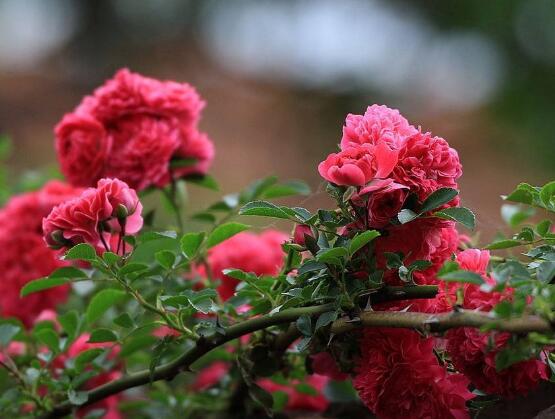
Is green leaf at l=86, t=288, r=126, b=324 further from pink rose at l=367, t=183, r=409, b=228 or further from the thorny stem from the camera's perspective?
pink rose at l=367, t=183, r=409, b=228

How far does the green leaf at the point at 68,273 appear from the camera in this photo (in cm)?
73

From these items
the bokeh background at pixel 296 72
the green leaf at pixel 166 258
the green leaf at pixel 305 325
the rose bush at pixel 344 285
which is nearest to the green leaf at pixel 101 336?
the rose bush at pixel 344 285

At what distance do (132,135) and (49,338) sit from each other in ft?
0.74

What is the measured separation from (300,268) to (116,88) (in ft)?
1.25

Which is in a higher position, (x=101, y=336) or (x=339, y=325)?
(x=339, y=325)

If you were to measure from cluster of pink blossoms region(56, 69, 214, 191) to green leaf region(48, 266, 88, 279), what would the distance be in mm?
167

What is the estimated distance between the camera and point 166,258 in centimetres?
69

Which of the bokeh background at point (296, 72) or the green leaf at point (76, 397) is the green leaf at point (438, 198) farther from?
the bokeh background at point (296, 72)

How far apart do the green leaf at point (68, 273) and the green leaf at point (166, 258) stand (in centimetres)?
8

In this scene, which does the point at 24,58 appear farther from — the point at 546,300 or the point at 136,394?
the point at 546,300

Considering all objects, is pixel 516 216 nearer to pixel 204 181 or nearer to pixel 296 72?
pixel 204 181

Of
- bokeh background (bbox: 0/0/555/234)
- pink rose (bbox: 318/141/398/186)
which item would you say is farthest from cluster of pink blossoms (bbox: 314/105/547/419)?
bokeh background (bbox: 0/0/555/234)

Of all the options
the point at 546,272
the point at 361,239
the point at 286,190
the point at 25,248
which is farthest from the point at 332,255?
the point at 25,248

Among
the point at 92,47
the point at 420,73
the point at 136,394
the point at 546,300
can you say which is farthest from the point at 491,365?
the point at 92,47
